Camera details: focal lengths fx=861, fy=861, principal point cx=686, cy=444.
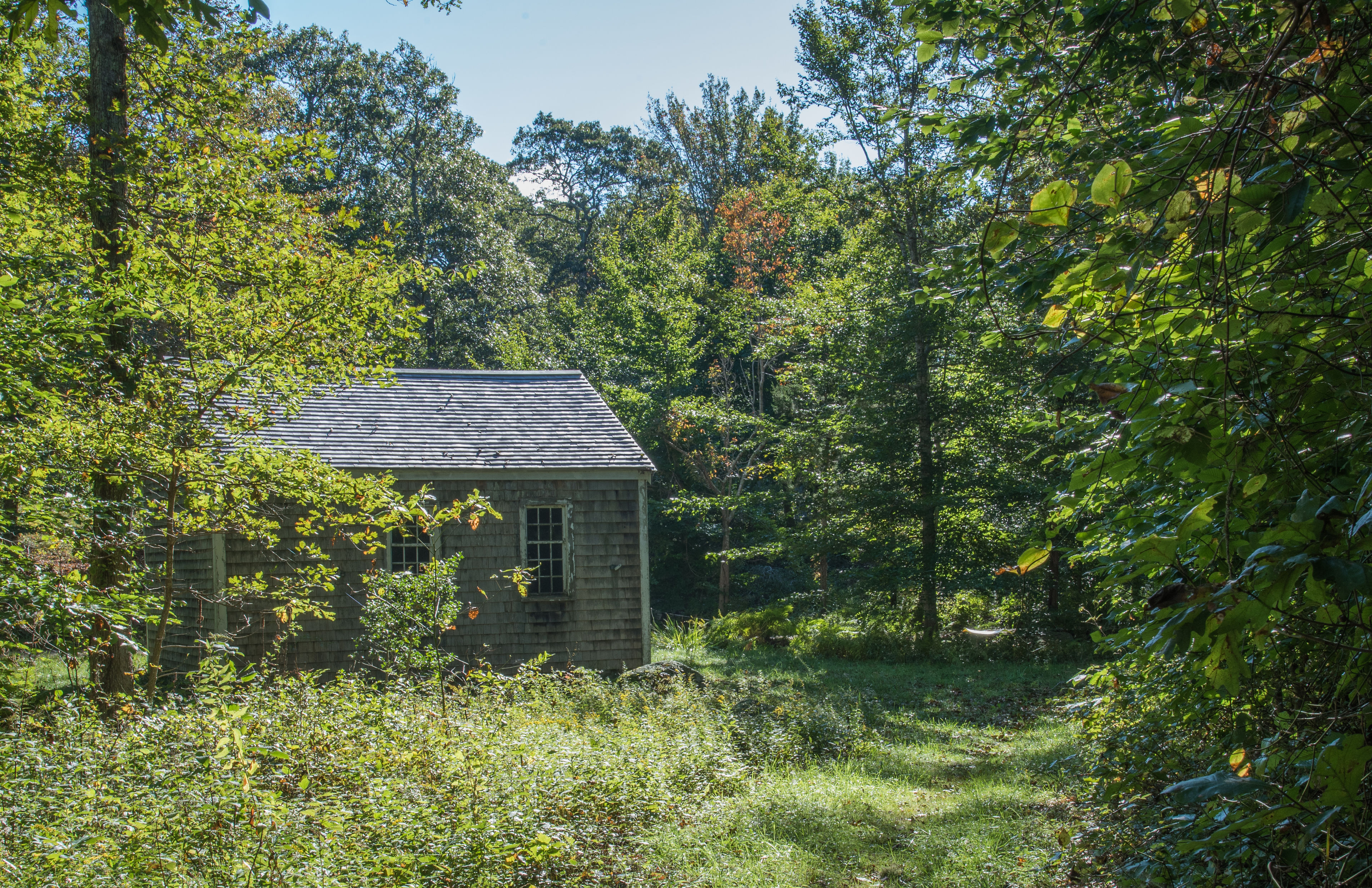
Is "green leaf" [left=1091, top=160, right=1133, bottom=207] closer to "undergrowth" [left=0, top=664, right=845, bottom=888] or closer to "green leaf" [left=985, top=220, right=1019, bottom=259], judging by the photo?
"green leaf" [left=985, top=220, right=1019, bottom=259]

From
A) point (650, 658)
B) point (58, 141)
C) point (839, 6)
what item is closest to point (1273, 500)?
point (58, 141)

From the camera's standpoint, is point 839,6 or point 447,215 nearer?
point 839,6

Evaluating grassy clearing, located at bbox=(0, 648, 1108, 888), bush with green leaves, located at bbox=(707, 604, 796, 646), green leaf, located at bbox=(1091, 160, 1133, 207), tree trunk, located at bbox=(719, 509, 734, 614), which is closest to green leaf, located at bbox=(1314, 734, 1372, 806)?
green leaf, located at bbox=(1091, 160, 1133, 207)

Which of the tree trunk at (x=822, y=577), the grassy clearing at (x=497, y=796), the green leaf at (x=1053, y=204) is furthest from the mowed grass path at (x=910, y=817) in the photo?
the tree trunk at (x=822, y=577)

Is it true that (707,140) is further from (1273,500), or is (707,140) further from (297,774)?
(1273,500)

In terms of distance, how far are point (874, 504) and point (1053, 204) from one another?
15.2m

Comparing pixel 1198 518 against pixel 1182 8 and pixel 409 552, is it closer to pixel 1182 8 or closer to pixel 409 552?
pixel 1182 8

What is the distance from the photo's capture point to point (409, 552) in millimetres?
13234

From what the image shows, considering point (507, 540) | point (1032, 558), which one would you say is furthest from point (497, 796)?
point (507, 540)

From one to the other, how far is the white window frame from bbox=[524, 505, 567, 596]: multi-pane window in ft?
0.04

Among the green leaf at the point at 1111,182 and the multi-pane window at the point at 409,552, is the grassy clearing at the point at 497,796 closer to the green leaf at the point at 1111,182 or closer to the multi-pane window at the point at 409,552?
the green leaf at the point at 1111,182

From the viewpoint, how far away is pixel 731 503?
21.7 m

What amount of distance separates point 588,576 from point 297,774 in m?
7.78

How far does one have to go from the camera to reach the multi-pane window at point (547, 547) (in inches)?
530
